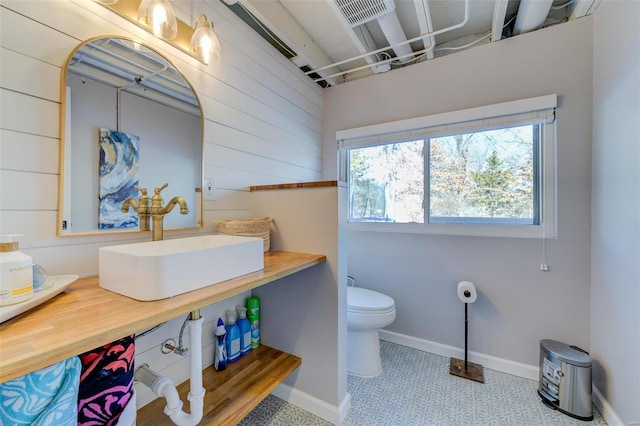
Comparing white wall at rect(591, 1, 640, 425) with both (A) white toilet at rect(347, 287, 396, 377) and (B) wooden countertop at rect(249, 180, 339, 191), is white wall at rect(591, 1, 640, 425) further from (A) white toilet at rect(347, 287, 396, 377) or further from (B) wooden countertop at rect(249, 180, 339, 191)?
(B) wooden countertop at rect(249, 180, 339, 191)

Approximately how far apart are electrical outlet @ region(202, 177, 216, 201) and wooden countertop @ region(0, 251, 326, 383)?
0.61 metres

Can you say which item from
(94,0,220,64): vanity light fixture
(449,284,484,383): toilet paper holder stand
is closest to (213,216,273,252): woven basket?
(94,0,220,64): vanity light fixture

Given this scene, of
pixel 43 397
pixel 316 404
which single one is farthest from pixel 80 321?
pixel 316 404

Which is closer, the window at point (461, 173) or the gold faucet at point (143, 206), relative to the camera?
the gold faucet at point (143, 206)

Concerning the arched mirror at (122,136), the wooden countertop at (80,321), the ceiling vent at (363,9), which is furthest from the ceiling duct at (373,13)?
the wooden countertop at (80,321)

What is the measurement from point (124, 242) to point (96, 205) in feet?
0.58

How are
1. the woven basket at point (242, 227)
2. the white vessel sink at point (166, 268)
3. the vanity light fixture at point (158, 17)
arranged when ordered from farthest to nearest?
the woven basket at point (242, 227) → the vanity light fixture at point (158, 17) → the white vessel sink at point (166, 268)

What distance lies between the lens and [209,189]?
140 cm

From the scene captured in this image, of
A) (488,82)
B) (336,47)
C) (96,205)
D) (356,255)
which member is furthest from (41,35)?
(488,82)

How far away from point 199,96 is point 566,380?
2.52m

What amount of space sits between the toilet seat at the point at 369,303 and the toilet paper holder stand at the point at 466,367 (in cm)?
51

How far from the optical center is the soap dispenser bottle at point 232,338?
1.42m

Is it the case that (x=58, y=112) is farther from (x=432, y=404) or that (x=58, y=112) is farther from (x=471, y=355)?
(x=471, y=355)

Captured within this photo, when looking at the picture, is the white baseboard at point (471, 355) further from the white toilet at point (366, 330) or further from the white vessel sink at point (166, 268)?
the white vessel sink at point (166, 268)
